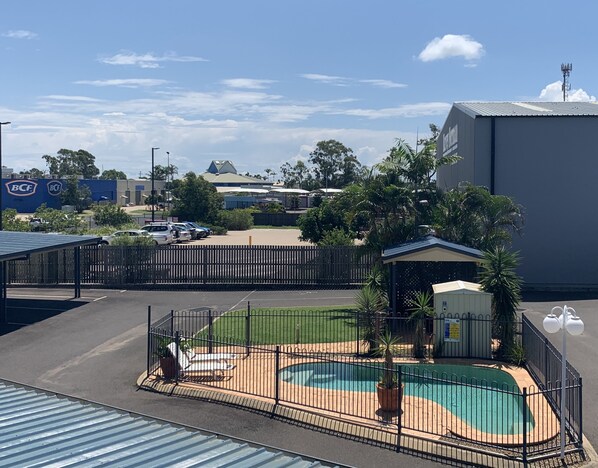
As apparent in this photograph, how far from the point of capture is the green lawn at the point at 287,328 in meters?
21.0

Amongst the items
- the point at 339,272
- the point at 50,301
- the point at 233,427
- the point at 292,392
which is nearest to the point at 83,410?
the point at 233,427

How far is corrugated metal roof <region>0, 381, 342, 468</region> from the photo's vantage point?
7.62 m

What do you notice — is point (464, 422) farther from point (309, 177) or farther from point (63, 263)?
point (309, 177)

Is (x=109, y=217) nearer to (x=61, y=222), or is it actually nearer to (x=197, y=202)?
(x=197, y=202)

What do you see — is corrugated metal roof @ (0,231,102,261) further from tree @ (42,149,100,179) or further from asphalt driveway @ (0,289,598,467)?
tree @ (42,149,100,179)

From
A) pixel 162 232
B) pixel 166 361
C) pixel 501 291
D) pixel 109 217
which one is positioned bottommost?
pixel 166 361

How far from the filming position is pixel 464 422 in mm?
14258

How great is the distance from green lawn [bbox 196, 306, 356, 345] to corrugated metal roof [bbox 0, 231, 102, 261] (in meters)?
6.84

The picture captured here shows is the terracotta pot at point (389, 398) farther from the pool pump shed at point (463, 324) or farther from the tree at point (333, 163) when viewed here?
the tree at point (333, 163)

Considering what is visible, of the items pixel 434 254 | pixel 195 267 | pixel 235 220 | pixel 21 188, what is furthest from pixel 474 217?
pixel 21 188

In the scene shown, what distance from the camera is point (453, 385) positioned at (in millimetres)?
16859

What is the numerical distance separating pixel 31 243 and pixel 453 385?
16593 millimetres

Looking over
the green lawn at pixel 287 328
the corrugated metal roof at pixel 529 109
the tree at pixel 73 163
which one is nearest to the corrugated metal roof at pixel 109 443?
the green lawn at pixel 287 328

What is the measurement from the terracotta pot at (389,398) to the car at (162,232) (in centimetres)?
3690
